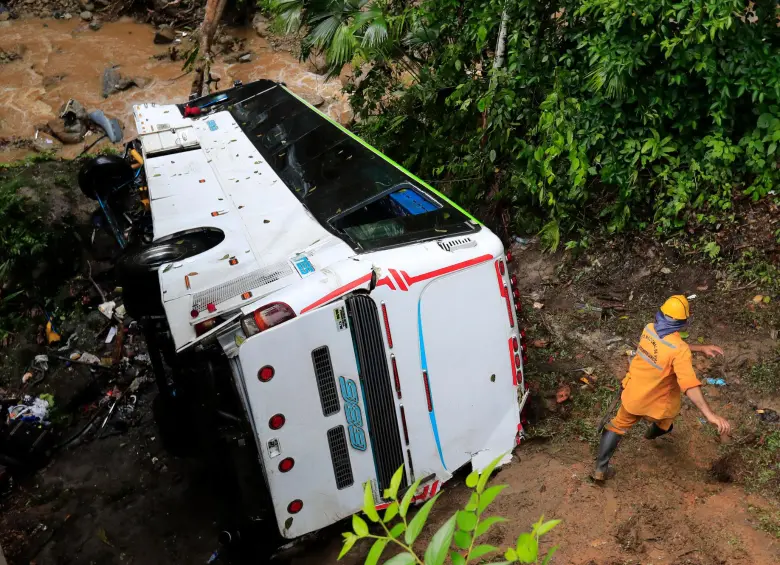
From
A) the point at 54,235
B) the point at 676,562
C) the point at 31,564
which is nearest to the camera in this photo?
the point at 676,562

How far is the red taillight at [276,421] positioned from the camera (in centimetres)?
325

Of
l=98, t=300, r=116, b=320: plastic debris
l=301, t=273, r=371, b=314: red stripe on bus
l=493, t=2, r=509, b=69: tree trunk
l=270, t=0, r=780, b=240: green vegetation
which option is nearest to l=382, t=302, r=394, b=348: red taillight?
l=301, t=273, r=371, b=314: red stripe on bus

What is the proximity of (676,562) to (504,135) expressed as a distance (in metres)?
4.51

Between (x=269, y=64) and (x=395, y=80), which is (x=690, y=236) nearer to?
(x=395, y=80)

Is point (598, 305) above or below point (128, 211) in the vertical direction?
below

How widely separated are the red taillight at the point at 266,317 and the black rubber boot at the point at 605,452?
2.24 metres

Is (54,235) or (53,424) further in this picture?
(54,235)

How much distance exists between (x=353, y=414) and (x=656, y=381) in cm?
188

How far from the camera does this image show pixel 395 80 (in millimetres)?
8344

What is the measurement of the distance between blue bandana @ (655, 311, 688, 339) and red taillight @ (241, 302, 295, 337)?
2.16m

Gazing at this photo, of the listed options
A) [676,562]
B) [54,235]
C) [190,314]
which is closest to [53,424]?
[54,235]

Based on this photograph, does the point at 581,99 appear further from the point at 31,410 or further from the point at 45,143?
the point at 45,143

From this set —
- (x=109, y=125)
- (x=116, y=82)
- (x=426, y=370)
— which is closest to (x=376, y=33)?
(x=426, y=370)

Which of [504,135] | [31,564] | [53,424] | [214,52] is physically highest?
[214,52]
